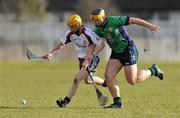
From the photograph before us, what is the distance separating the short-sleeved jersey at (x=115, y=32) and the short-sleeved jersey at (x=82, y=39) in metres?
0.28

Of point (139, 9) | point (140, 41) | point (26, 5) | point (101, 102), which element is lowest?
point (101, 102)

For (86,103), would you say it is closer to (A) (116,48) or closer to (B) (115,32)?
(A) (116,48)

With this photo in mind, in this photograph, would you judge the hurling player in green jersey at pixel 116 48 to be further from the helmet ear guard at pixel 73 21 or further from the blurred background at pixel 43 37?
the blurred background at pixel 43 37

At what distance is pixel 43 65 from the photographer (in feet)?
128

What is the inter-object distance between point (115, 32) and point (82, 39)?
1154 mm

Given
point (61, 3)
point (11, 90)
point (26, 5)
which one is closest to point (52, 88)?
point (11, 90)

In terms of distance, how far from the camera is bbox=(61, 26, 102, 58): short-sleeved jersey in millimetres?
14539

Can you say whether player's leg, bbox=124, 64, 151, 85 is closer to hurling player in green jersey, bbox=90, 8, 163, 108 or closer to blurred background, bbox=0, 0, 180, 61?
hurling player in green jersey, bbox=90, 8, 163, 108

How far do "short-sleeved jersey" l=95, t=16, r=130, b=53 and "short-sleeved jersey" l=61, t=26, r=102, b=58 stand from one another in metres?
0.28

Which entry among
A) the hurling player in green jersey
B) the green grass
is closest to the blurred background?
the green grass

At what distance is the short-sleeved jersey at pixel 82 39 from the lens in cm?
1454

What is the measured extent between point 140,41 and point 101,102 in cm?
3074

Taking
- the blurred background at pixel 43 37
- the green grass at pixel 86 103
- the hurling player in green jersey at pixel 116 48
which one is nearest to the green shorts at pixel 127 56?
the hurling player in green jersey at pixel 116 48

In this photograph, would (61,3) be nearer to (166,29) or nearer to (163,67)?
(166,29)
